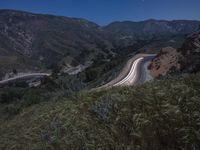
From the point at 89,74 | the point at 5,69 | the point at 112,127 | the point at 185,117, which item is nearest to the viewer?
the point at 185,117

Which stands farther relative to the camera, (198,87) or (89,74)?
(89,74)

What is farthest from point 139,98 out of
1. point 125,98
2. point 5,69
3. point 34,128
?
point 5,69

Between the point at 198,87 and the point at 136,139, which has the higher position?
the point at 198,87

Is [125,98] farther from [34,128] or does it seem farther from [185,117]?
[34,128]

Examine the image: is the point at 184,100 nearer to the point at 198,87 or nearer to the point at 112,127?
the point at 198,87

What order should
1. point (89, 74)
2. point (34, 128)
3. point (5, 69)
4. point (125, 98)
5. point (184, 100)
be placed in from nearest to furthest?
point (184, 100)
point (125, 98)
point (34, 128)
point (89, 74)
point (5, 69)

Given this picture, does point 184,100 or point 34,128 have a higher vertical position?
point 184,100

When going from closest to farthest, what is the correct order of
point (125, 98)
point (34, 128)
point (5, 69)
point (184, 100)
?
point (184, 100), point (125, 98), point (34, 128), point (5, 69)

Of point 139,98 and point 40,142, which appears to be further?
point 40,142

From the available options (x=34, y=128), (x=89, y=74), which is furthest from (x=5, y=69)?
(x=34, y=128)
